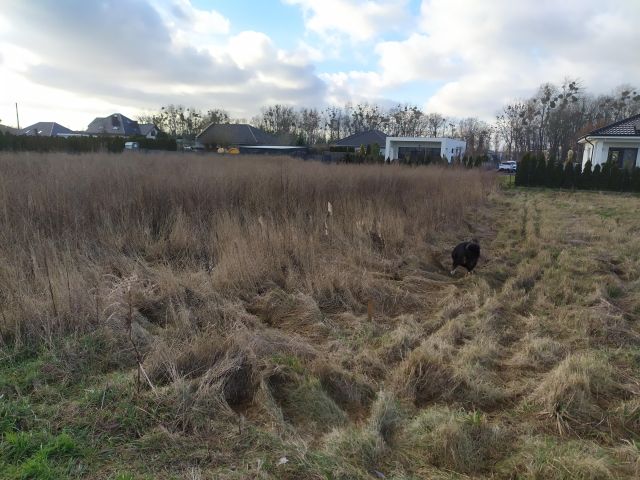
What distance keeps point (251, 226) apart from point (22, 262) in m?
2.86

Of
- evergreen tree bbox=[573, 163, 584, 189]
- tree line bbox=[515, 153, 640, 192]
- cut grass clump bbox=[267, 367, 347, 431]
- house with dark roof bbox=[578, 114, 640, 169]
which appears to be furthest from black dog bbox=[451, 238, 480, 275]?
house with dark roof bbox=[578, 114, 640, 169]

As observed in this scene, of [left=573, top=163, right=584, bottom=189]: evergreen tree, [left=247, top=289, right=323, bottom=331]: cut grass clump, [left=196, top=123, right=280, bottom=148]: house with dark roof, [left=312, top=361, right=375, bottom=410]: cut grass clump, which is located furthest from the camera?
[left=196, top=123, right=280, bottom=148]: house with dark roof

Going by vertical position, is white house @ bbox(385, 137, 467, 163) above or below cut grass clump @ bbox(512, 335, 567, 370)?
above

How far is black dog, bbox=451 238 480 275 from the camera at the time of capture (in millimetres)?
5917

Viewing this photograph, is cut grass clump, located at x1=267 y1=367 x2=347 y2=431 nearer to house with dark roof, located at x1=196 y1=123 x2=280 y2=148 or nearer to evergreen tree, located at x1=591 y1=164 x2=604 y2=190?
evergreen tree, located at x1=591 y1=164 x2=604 y2=190

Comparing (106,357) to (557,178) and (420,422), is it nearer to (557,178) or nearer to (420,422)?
(420,422)

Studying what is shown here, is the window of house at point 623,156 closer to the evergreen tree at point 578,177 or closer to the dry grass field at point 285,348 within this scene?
the evergreen tree at point 578,177

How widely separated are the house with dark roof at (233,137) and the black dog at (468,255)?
136 ft

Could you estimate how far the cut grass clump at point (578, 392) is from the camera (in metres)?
2.61

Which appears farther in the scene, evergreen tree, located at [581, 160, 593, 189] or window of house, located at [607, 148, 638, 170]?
window of house, located at [607, 148, 638, 170]

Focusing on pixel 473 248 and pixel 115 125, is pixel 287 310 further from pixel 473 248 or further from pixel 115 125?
pixel 115 125

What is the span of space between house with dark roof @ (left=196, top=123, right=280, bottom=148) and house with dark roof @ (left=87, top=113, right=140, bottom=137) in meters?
16.3

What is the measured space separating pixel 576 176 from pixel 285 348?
78.9 ft

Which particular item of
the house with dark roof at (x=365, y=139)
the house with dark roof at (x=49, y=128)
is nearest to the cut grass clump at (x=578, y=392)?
the house with dark roof at (x=365, y=139)
